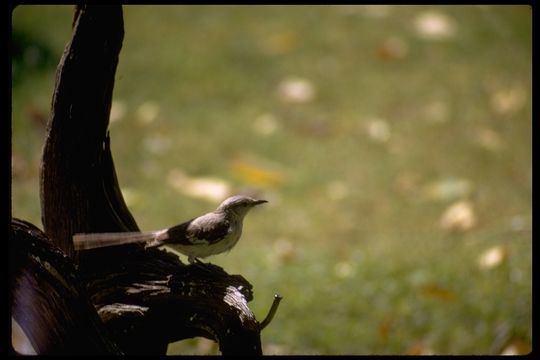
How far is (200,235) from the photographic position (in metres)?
2.43

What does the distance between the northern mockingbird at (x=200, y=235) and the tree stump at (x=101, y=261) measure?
0.12m

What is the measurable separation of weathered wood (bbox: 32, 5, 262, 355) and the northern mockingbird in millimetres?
137

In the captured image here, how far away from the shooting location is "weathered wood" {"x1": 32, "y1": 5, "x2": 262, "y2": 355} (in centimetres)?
243

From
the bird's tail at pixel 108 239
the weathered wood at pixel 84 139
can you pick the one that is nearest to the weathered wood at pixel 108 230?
the weathered wood at pixel 84 139

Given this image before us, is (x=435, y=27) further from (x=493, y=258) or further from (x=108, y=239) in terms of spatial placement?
(x=108, y=239)

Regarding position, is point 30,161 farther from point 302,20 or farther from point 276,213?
point 302,20

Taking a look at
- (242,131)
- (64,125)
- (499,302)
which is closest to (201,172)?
(242,131)

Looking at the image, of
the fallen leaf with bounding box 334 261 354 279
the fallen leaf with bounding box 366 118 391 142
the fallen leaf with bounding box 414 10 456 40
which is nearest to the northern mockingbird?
the fallen leaf with bounding box 334 261 354 279

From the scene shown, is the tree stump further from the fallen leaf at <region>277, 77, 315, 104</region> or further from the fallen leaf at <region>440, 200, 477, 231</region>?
the fallen leaf at <region>277, 77, 315, 104</region>

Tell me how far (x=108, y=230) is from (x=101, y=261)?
0.45 feet

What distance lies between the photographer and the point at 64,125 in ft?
8.19

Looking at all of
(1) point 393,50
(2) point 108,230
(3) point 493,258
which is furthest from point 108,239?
(1) point 393,50

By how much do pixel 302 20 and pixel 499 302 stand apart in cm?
392

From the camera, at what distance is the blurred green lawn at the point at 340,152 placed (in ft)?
13.7
